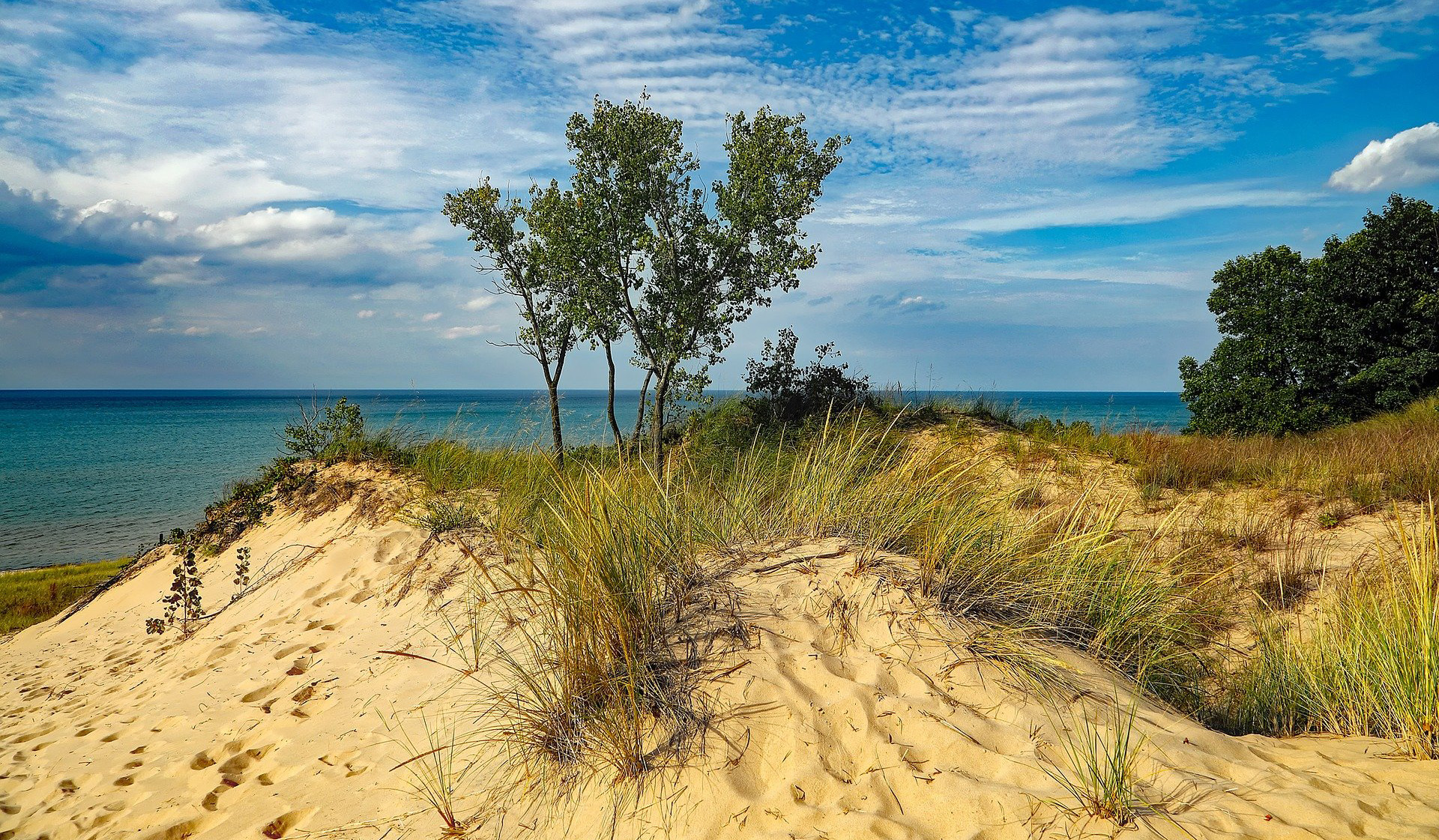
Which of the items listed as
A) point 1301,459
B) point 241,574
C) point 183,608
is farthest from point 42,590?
point 1301,459

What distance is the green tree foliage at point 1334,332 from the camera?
17.4m

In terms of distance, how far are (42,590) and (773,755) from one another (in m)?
17.1

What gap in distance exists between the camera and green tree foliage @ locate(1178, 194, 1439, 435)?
17.4m

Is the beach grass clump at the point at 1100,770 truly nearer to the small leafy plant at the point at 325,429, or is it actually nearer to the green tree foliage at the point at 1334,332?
the small leafy plant at the point at 325,429

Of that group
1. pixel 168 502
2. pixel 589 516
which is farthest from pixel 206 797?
pixel 168 502

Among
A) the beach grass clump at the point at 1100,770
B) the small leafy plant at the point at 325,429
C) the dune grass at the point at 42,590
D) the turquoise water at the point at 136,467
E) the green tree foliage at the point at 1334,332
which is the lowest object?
the dune grass at the point at 42,590

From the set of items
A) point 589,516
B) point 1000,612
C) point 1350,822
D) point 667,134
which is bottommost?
point 1350,822

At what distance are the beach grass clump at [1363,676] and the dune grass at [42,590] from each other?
15338mm

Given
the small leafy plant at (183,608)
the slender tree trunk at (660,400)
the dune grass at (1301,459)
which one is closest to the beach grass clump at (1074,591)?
the dune grass at (1301,459)

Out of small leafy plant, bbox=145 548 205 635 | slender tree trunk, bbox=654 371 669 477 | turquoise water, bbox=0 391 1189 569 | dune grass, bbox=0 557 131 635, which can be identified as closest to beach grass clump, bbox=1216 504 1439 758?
Answer: turquoise water, bbox=0 391 1189 569

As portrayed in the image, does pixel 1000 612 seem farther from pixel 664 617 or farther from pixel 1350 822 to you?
pixel 664 617

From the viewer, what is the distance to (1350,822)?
285cm

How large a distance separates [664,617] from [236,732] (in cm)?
351

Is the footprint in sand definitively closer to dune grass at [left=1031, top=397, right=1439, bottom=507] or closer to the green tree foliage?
dune grass at [left=1031, top=397, right=1439, bottom=507]
